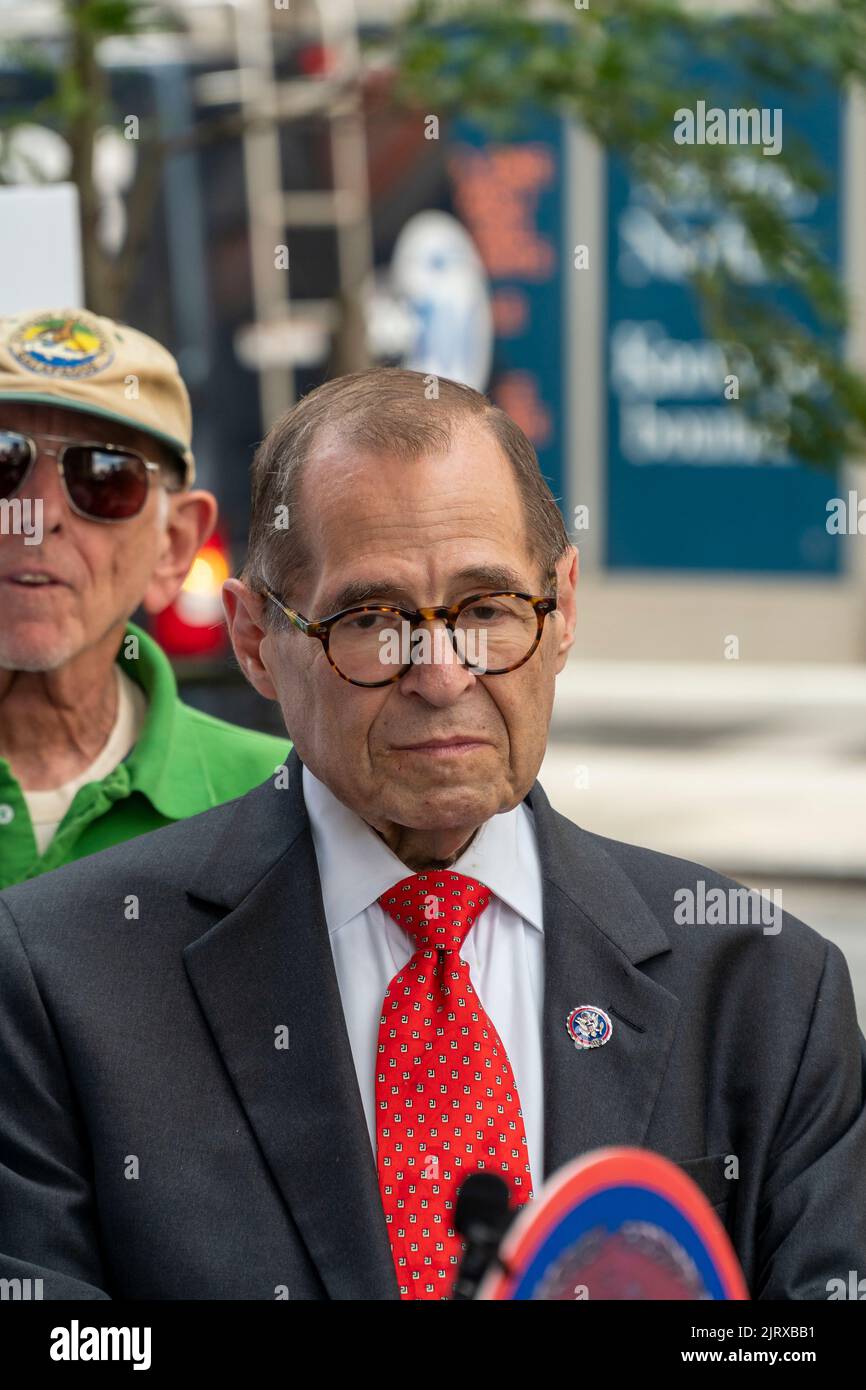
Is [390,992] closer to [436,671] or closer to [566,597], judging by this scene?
[436,671]

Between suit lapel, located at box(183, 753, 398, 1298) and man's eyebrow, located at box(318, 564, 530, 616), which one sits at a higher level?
man's eyebrow, located at box(318, 564, 530, 616)

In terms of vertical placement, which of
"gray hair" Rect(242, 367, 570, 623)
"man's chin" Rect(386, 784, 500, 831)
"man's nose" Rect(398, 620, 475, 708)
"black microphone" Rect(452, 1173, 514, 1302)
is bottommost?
"black microphone" Rect(452, 1173, 514, 1302)

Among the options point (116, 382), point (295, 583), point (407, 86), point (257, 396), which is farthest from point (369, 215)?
point (295, 583)

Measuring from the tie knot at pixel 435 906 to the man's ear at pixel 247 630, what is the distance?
26 centimetres

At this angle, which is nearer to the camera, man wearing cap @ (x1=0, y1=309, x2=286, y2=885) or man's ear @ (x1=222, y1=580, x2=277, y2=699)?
man's ear @ (x1=222, y1=580, x2=277, y2=699)

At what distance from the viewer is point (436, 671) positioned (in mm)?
1973

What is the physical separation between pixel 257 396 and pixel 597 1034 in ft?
29.5

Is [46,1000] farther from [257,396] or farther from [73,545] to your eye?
[257,396]

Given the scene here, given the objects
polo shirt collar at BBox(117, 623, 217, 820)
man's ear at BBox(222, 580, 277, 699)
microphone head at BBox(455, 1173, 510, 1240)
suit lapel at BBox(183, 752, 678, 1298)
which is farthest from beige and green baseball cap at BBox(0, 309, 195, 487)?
microphone head at BBox(455, 1173, 510, 1240)

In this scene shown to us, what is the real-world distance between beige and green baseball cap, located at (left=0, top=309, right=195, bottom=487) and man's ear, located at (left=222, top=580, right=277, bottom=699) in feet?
2.32

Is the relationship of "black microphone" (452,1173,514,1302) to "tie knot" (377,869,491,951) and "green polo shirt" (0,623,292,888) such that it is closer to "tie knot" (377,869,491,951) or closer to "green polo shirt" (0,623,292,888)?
"tie knot" (377,869,491,951)

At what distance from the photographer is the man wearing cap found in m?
2.87

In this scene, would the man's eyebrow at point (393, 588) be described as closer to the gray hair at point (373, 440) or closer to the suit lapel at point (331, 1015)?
the gray hair at point (373, 440)

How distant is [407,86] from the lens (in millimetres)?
6137
